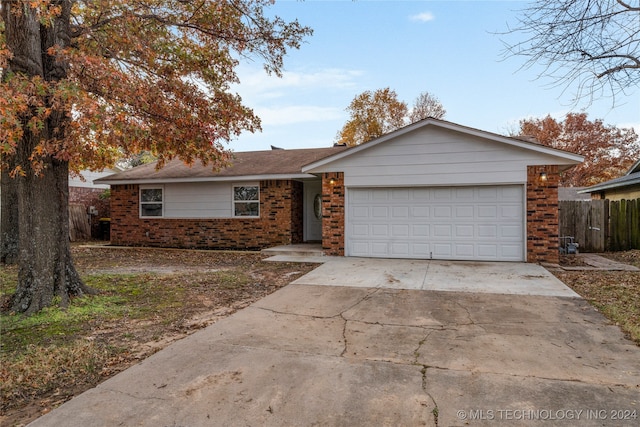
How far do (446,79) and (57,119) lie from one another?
13090mm

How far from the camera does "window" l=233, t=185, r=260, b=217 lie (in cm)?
1298

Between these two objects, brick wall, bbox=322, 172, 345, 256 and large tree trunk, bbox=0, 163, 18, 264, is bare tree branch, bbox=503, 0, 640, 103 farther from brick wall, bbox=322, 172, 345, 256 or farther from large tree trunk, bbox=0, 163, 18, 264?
large tree trunk, bbox=0, 163, 18, 264

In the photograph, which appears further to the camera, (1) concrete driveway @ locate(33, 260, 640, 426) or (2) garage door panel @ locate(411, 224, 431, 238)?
(2) garage door panel @ locate(411, 224, 431, 238)

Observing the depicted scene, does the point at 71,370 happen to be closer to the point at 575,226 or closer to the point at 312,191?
the point at 312,191

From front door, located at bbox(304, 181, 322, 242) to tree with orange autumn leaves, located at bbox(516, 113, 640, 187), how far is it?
2391 cm

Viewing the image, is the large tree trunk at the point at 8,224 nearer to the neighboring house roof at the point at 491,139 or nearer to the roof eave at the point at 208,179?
the roof eave at the point at 208,179

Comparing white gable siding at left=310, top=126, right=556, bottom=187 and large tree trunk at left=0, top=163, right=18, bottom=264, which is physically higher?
white gable siding at left=310, top=126, right=556, bottom=187

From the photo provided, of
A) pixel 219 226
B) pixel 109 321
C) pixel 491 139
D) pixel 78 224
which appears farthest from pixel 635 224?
pixel 78 224

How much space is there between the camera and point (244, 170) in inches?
518

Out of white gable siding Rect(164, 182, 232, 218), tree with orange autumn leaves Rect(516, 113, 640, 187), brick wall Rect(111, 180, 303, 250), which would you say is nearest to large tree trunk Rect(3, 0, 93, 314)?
brick wall Rect(111, 180, 303, 250)

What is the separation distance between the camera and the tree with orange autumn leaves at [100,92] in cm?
512

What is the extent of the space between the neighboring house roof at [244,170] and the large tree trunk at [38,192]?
6.27m

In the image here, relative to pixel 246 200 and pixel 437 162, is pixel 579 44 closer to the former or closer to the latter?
pixel 437 162

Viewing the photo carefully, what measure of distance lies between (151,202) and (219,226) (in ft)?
10.1
